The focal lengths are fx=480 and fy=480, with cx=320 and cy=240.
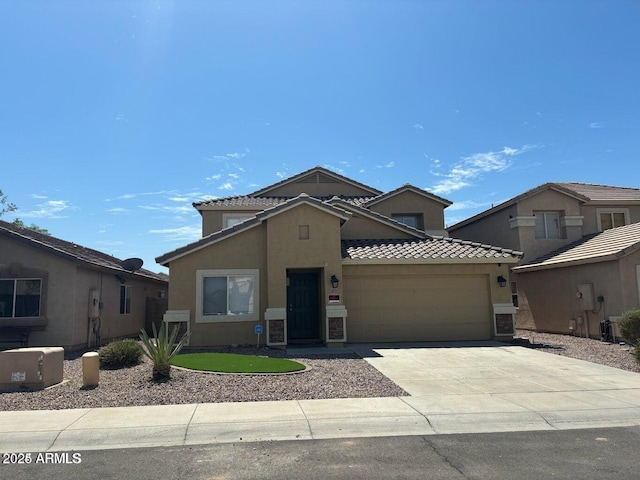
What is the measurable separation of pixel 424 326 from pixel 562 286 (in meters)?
6.68

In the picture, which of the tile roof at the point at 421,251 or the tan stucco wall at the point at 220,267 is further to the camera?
the tile roof at the point at 421,251

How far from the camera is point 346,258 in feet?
51.4

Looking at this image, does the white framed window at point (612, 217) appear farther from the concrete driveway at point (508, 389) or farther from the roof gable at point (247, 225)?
the roof gable at point (247, 225)

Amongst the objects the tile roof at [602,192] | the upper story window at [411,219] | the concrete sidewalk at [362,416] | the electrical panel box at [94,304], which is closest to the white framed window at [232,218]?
the electrical panel box at [94,304]

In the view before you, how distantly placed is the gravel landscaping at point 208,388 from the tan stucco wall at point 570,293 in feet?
15.1

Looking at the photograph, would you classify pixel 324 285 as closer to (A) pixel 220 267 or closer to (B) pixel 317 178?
(A) pixel 220 267

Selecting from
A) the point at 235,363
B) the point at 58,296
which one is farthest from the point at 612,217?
the point at 58,296

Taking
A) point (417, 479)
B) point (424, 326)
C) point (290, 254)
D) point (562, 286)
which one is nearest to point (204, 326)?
point (290, 254)

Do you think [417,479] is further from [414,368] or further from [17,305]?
[17,305]

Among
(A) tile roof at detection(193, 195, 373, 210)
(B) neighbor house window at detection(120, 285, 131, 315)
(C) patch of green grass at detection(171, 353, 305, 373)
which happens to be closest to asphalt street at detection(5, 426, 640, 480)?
(C) patch of green grass at detection(171, 353, 305, 373)

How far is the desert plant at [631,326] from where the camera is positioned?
43.9 ft

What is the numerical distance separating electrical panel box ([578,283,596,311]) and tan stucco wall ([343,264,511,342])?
3183 millimetres

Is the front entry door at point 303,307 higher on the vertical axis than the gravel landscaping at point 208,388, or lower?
higher

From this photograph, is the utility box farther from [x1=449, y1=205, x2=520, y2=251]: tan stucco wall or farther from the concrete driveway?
[x1=449, y1=205, x2=520, y2=251]: tan stucco wall
